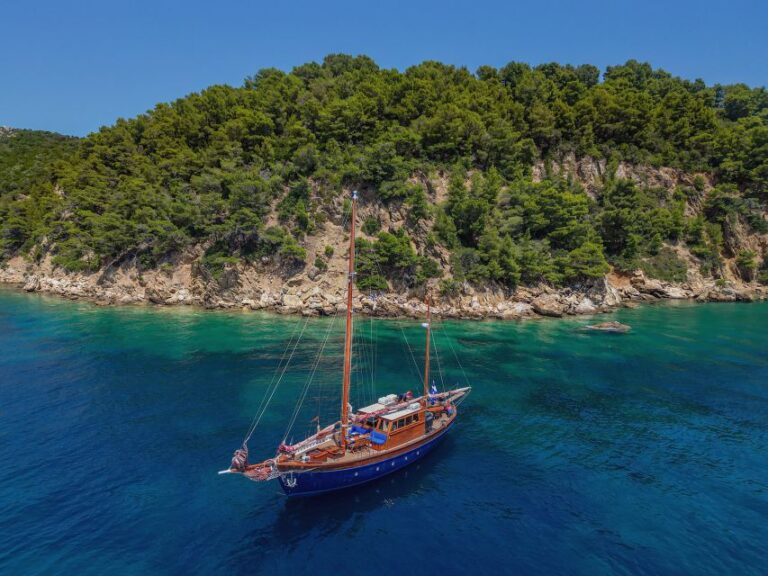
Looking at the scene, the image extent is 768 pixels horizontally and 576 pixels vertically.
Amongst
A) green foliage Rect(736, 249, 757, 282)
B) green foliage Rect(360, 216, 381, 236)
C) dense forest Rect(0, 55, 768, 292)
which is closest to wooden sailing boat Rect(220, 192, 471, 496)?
dense forest Rect(0, 55, 768, 292)

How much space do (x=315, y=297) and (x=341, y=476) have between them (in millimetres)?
46239

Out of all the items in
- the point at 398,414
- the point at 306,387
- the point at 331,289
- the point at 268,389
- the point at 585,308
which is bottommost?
the point at 306,387

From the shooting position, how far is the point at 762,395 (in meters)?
36.8

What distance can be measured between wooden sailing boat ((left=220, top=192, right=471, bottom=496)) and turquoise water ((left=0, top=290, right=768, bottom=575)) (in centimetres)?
107

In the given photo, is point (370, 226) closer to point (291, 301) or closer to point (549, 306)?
point (291, 301)

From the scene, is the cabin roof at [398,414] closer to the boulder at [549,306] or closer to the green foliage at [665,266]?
the boulder at [549,306]

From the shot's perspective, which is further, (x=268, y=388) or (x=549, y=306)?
(x=549, y=306)

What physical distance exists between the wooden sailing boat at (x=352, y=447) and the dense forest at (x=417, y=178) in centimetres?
4068

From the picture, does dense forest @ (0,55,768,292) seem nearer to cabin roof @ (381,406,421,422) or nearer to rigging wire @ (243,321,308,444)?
rigging wire @ (243,321,308,444)

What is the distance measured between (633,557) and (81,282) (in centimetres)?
8831

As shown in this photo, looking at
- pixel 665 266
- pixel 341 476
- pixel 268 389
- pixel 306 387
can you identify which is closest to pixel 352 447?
pixel 341 476

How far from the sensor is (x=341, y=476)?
22859 millimetres

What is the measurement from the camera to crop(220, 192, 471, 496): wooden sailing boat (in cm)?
2141

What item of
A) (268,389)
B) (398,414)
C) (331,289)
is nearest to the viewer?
(398,414)
